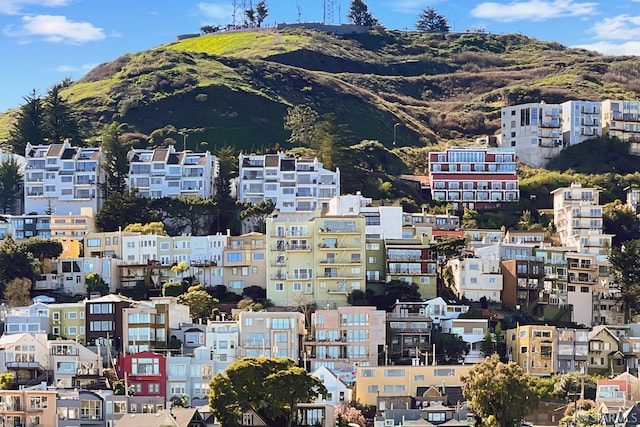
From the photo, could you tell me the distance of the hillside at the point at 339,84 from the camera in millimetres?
130625

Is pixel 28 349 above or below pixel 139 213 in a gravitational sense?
below

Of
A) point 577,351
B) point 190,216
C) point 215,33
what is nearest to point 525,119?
point 190,216

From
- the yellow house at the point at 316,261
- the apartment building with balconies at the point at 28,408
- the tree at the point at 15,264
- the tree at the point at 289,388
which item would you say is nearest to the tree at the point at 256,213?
the yellow house at the point at 316,261

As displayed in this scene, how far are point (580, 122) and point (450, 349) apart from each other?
156ft

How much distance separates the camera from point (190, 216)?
9675cm

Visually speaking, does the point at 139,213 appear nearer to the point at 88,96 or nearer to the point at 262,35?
the point at 88,96

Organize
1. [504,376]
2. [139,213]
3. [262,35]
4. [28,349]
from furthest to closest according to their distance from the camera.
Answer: [262,35], [139,213], [28,349], [504,376]

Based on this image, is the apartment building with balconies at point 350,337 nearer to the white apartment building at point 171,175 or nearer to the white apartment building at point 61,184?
the white apartment building at point 171,175

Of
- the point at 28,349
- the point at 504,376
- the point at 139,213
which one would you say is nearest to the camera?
the point at 504,376

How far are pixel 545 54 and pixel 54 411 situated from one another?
400ft

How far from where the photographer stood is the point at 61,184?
10106 cm

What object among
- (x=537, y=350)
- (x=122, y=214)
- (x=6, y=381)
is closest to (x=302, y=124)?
(x=122, y=214)

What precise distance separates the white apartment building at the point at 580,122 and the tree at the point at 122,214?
38684 mm

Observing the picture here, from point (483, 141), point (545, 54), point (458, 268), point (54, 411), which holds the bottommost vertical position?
point (54, 411)
